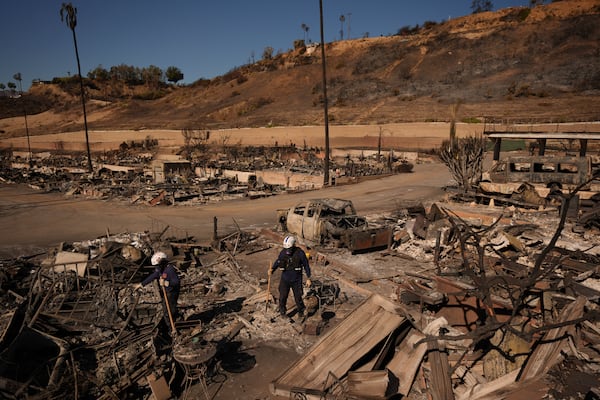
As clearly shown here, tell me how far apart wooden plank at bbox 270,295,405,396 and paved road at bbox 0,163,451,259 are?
830 cm

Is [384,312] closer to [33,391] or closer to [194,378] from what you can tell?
[194,378]

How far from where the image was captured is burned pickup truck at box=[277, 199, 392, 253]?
36.5 feet

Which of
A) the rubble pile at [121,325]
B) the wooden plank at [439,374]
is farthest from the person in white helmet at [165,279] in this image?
the wooden plank at [439,374]

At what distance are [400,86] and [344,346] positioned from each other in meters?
61.5

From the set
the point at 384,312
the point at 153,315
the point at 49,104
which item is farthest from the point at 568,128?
the point at 49,104

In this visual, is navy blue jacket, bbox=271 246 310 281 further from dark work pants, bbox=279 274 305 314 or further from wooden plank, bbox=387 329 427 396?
wooden plank, bbox=387 329 427 396

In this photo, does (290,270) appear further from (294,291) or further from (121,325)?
(121,325)

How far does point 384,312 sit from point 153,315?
4661 millimetres

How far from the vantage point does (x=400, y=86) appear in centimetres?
6144

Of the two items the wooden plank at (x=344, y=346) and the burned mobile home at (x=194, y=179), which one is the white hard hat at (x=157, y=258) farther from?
the burned mobile home at (x=194, y=179)

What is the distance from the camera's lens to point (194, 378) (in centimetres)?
552

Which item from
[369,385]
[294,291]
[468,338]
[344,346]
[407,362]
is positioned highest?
[468,338]

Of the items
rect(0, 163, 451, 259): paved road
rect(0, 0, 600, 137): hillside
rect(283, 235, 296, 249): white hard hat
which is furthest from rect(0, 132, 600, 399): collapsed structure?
rect(0, 0, 600, 137): hillside

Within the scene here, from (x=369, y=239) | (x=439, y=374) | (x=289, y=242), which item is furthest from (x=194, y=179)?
(x=439, y=374)
